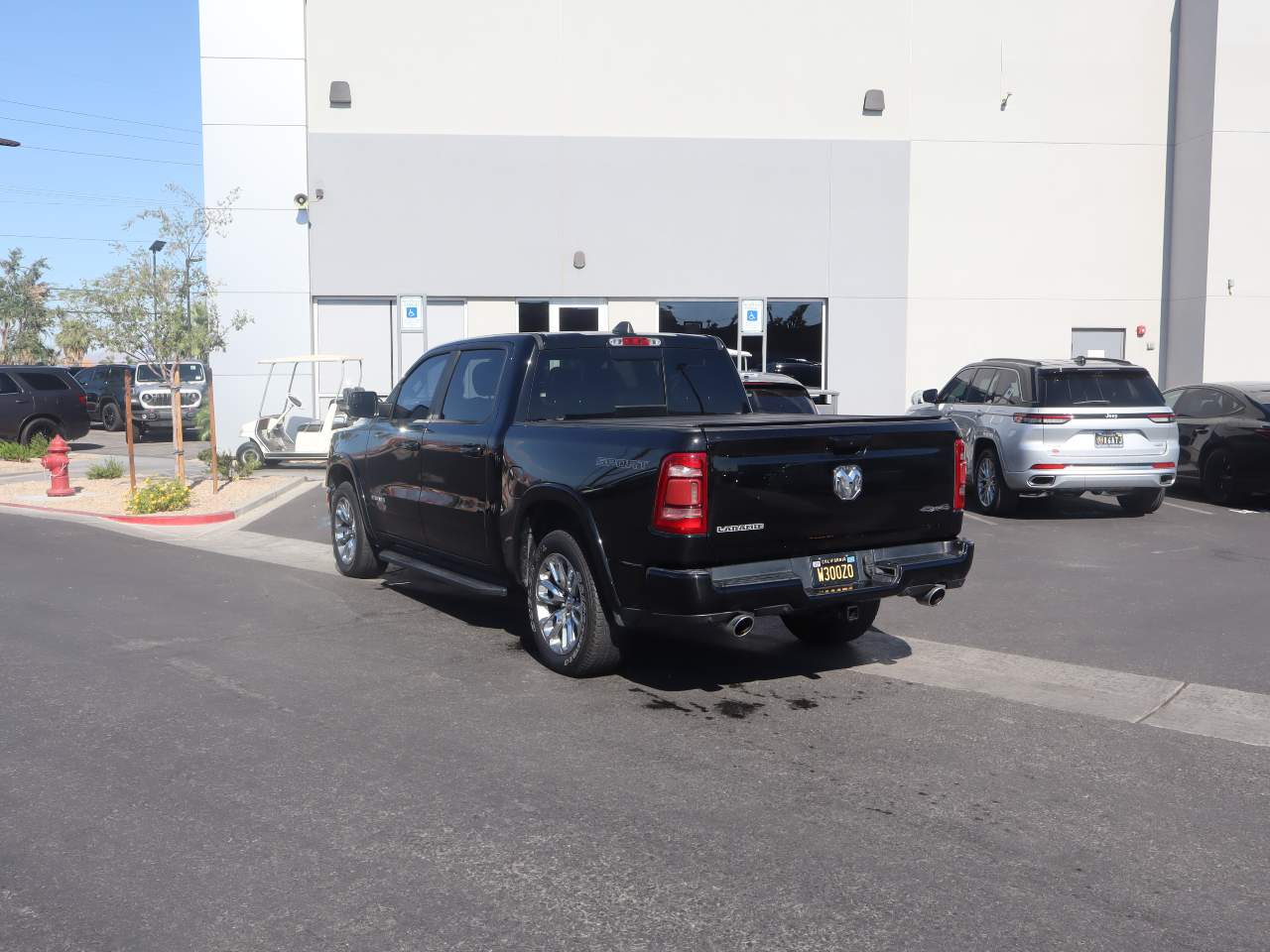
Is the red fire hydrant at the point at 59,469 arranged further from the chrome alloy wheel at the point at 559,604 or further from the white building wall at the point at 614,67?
the chrome alloy wheel at the point at 559,604

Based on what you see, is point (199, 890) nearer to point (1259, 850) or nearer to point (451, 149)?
point (1259, 850)

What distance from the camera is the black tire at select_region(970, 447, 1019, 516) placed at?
1423 cm

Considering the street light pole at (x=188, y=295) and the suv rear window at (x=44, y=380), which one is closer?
the street light pole at (x=188, y=295)

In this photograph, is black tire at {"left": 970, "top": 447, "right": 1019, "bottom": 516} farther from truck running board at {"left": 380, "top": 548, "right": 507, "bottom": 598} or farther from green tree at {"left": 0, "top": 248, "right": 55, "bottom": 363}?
green tree at {"left": 0, "top": 248, "right": 55, "bottom": 363}

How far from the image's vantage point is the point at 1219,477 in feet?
50.2

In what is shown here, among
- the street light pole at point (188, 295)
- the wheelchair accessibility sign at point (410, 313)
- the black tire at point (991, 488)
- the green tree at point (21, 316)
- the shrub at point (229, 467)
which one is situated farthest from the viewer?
the green tree at point (21, 316)

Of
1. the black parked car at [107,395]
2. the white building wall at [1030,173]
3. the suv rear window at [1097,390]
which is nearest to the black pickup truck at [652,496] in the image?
the suv rear window at [1097,390]

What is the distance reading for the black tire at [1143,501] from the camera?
1442cm

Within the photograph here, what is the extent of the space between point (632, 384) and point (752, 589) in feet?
7.75

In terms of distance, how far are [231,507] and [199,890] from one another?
1185cm

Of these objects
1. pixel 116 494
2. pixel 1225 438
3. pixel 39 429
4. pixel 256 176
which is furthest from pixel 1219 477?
pixel 39 429

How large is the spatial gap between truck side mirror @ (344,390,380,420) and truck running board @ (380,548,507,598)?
1087mm

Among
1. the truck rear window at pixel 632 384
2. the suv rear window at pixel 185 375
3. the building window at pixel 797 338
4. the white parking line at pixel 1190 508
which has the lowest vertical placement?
the white parking line at pixel 1190 508

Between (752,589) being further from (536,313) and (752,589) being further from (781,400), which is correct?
(536,313)
